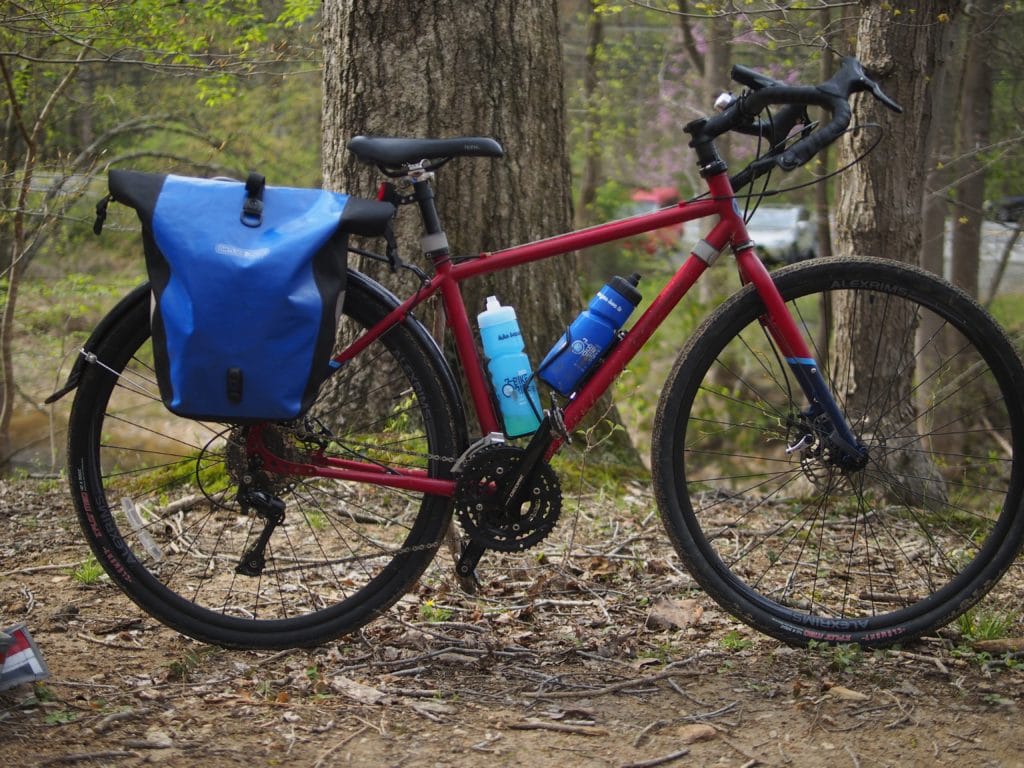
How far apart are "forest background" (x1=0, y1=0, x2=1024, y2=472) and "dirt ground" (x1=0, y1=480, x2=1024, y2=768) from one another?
2.35 meters

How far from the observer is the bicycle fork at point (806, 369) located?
2883 mm

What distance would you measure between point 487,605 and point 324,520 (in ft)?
2.98

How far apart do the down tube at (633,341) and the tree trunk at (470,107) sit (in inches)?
48.0

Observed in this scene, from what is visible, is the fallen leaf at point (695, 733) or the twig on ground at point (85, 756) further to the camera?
the fallen leaf at point (695, 733)

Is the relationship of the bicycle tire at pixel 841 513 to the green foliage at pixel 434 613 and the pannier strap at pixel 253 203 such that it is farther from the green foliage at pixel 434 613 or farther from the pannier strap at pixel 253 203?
the pannier strap at pixel 253 203

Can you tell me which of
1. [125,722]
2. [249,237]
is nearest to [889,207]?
[249,237]

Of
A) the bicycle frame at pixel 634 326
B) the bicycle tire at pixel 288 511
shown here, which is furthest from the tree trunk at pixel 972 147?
the bicycle tire at pixel 288 511

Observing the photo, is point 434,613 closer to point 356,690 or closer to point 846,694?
point 356,690

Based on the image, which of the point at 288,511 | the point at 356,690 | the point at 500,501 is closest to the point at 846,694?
the point at 500,501

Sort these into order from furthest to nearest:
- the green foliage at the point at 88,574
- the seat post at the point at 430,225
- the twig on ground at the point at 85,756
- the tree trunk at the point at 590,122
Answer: the tree trunk at the point at 590,122 → the green foliage at the point at 88,574 → the seat post at the point at 430,225 → the twig on ground at the point at 85,756

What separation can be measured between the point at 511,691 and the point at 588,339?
95cm

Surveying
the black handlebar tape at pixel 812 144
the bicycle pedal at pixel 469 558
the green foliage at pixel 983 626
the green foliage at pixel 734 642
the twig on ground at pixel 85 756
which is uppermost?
the black handlebar tape at pixel 812 144

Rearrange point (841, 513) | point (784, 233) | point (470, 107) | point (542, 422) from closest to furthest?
point (542, 422)
point (470, 107)
point (841, 513)
point (784, 233)

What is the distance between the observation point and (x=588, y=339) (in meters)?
2.90
